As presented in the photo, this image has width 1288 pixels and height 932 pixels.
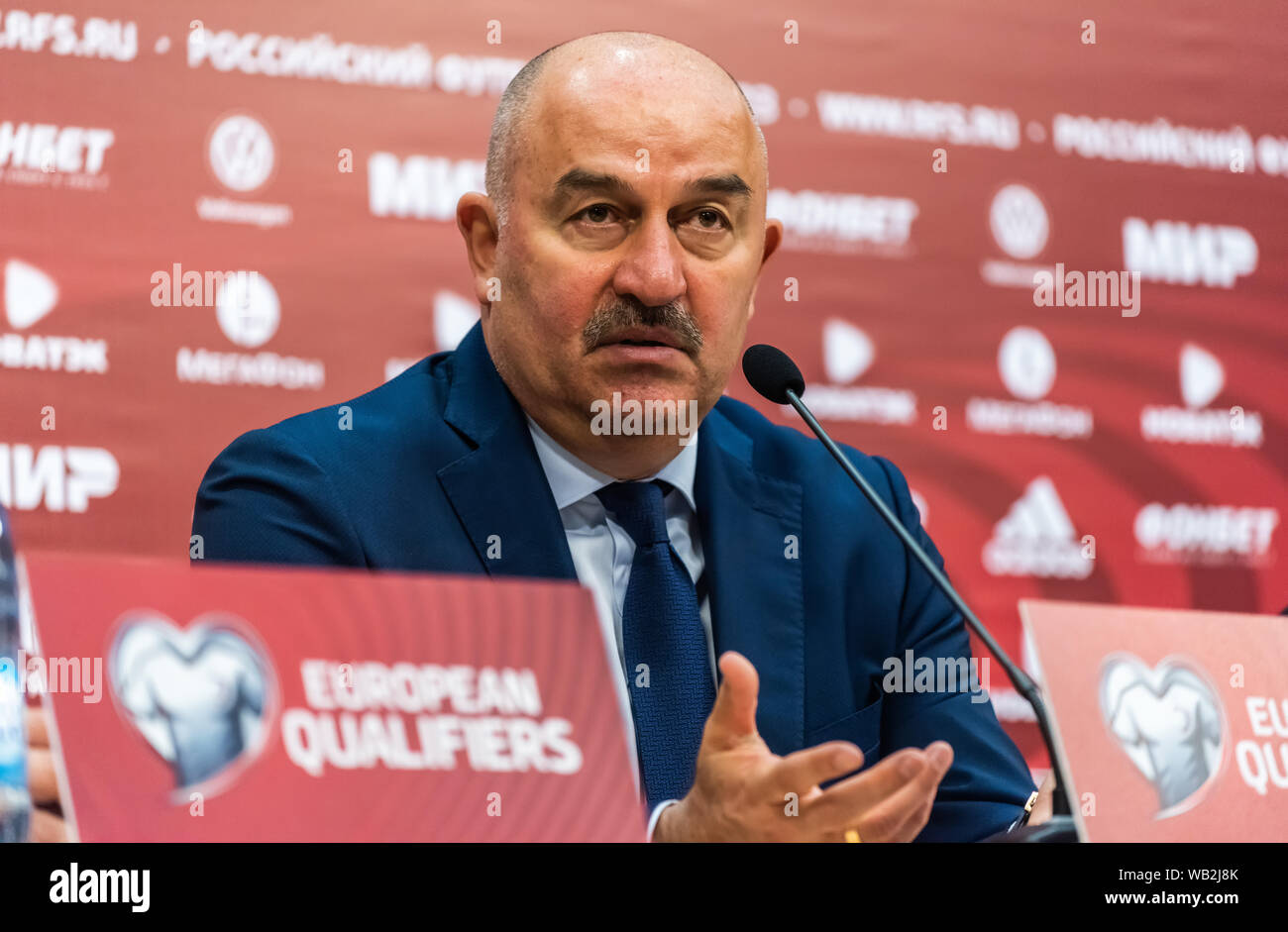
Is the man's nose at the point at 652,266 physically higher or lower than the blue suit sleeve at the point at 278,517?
higher

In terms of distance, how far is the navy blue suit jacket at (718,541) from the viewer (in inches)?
62.4

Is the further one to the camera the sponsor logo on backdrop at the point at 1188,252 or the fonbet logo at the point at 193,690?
the sponsor logo on backdrop at the point at 1188,252

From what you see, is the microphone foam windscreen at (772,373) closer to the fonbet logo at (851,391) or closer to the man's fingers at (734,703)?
the man's fingers at (734,703)

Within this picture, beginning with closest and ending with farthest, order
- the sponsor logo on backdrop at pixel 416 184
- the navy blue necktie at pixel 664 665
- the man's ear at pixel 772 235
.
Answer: the navy blue necktie at pixel 664 665, the man's ear at pixel 772 235, the sponsor logo on backdrop at pixel 416 184

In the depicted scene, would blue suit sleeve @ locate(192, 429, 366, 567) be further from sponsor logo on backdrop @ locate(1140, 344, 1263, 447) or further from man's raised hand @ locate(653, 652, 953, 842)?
sponsor logo on backdrop @ locate(1140, 344, 1263, 447)

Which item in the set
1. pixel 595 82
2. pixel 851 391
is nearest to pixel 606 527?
pixel 595 82

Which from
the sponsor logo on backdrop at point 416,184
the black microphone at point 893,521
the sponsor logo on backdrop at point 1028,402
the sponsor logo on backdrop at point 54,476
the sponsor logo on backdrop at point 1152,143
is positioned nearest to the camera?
the black microphone at point 893,521

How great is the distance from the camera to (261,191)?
8.96 ft

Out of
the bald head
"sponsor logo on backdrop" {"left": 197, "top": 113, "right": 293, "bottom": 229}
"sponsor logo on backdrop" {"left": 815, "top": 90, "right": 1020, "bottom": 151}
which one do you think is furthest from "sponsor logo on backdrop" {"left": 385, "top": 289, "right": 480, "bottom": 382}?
the bald head

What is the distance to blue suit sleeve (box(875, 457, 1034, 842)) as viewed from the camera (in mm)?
1603

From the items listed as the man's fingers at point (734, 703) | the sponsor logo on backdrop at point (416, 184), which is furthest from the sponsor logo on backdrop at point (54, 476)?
the man's fingers at point (734, 703)

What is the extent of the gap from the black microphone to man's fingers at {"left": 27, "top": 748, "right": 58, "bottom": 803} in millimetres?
698

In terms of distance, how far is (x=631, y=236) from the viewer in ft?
5.37
